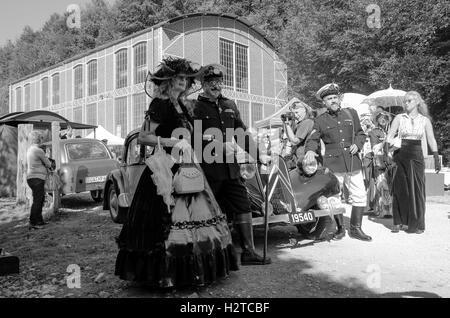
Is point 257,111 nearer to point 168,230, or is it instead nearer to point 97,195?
point 97,195

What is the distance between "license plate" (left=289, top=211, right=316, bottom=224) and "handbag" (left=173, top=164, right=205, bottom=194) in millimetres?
1945

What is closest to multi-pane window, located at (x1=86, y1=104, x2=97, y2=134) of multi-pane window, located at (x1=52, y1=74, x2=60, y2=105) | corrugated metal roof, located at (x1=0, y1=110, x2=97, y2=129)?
multi-pane window, located at (x1=52, y1=74, x2=60, y2=105)

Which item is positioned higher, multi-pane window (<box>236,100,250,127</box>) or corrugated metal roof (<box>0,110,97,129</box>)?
multi-pane window (<box>236,100,250,127</box>)

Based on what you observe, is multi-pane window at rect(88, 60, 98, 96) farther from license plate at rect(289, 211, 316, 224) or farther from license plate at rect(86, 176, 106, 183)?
license plate at rect(289, 211, 316, 224)

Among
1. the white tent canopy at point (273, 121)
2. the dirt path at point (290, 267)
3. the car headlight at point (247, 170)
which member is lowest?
the dirt path at point (290, 267)

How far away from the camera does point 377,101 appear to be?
16734mm

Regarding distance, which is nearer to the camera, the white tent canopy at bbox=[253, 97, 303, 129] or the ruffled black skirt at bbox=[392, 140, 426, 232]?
the ruffled black skirt at bbox=[392, 140, 426, 232]

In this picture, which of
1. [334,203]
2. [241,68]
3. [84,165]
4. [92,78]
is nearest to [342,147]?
[334,203]

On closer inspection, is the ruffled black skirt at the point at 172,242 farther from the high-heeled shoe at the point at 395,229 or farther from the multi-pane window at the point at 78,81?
the multi-pane window at the point at 78,81

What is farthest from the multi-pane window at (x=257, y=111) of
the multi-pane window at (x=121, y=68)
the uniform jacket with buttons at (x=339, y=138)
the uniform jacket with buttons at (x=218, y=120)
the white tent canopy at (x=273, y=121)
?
the uniform jacket with buttons at (x=218, y=120)

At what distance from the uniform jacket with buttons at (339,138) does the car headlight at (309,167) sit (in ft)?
0.76

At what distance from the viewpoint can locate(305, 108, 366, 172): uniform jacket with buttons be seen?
6.05m

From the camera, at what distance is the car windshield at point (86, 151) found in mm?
11609
